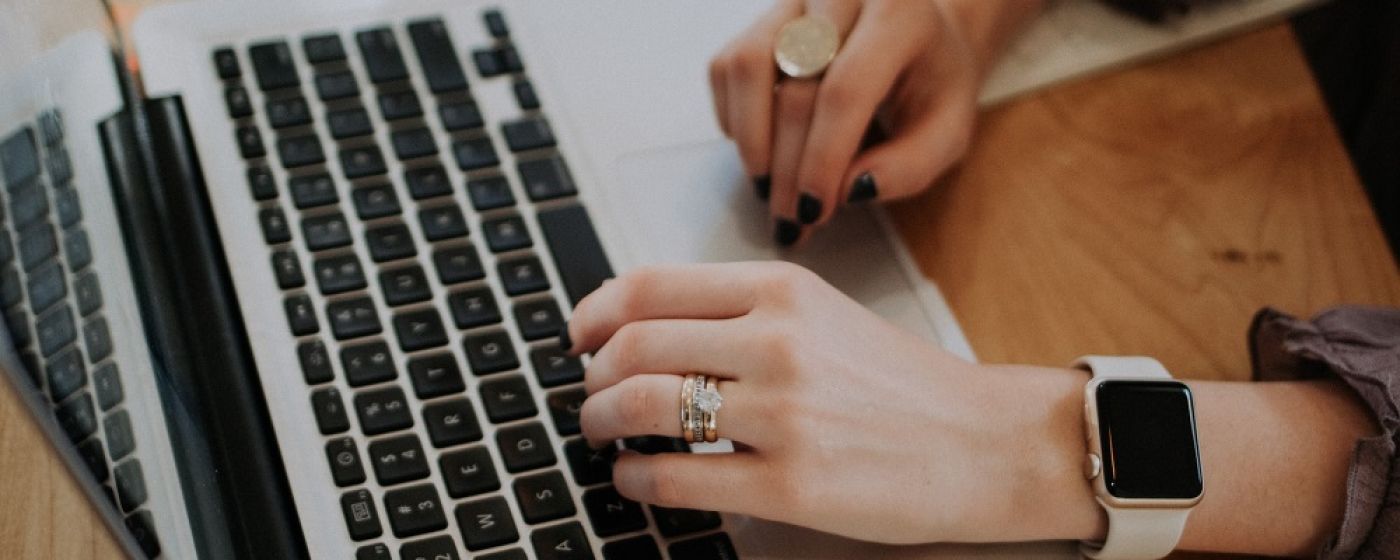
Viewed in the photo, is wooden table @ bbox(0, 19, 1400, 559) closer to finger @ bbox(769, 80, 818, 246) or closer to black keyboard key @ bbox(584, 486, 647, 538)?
finger @ bbox(769, 80, 818, 246)

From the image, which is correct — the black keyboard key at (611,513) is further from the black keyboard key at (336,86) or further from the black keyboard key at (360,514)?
the black keyboard key at (336,86)

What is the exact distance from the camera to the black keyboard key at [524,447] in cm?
52

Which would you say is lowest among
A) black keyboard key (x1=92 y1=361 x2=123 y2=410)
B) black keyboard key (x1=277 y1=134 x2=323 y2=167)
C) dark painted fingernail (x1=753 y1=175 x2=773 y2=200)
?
dark painted fingernail (x1=753 y1=175 x2=773 y2=200)

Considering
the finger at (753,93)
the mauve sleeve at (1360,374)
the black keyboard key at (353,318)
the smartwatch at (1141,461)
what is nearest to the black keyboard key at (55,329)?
the black keyboard key at (353,318)

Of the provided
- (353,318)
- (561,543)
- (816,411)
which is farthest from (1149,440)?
(353,318)

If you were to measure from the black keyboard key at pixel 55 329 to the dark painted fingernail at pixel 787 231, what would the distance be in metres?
0.33

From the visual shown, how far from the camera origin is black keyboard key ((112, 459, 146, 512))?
17.7 inches

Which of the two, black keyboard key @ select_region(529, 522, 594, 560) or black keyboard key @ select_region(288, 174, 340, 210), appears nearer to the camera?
black keyboard key @ select_region(529, 522, 594, 560)

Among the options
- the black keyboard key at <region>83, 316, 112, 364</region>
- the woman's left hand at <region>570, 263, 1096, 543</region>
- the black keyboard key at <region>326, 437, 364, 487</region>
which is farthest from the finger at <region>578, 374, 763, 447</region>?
the black keyboard key at <region>83, 316, 112, 364</region>

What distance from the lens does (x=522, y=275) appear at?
1.93 feet

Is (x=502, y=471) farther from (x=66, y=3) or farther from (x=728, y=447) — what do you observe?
(x=66, y=3)

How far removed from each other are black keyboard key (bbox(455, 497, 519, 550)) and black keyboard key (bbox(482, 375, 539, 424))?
44 mm

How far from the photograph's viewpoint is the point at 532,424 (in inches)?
21.1

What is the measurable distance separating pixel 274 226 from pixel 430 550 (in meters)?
0.19
